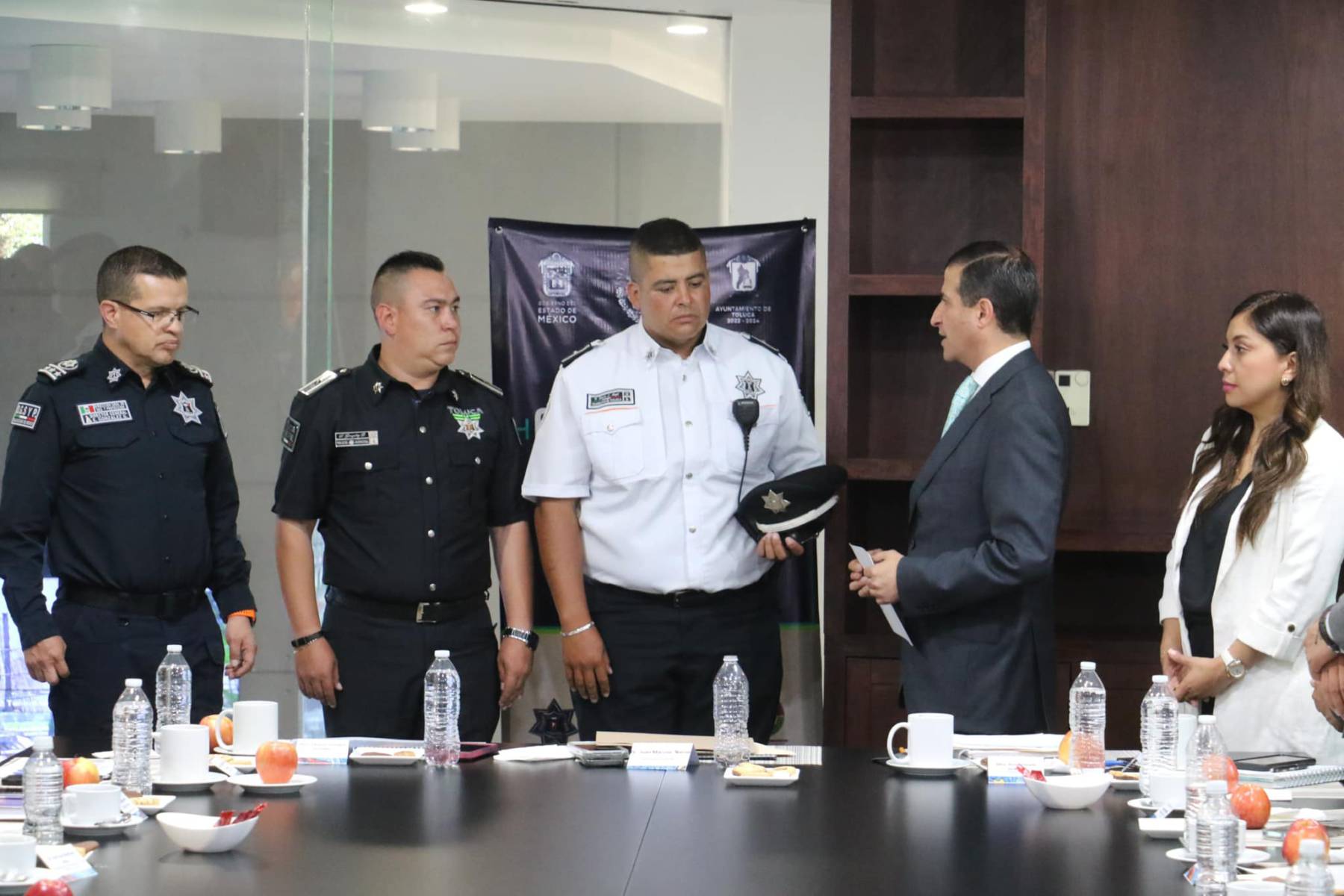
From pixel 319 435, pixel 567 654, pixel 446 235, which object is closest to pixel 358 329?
pixel 446 235

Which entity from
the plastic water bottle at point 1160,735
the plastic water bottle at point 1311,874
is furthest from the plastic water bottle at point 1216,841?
the plastic water bottle at point 1160,735

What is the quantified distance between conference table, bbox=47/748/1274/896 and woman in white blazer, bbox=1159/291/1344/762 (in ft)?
2.94

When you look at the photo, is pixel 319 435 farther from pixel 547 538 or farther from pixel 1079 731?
pixel 1079 731

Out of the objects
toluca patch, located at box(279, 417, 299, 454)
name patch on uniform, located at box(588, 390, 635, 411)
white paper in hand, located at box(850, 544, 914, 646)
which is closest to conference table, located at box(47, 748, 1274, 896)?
white paper in hand, located at box(850, 544, 914, 646)

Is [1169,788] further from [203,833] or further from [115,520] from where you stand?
[115,520]

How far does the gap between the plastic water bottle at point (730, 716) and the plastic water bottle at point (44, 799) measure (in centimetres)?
120

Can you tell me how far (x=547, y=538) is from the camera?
4.27 metres

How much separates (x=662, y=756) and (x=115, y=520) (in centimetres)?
178

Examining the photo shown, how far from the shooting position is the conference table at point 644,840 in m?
2.18

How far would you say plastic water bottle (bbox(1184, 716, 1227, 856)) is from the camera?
233 centimetres

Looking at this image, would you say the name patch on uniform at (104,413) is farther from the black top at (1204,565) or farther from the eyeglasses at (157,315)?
the black top at (1204,565)

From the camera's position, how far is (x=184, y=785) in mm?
2758

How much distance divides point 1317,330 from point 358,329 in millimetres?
3260

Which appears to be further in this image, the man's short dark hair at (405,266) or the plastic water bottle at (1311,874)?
the man's short dark hair at (405,266)
